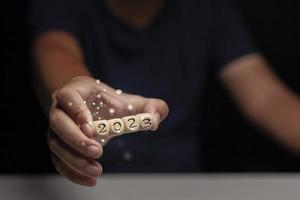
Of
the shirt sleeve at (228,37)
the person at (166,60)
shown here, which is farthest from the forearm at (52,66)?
the shirt sleeve at (228,37)

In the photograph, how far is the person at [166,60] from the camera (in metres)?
0.90

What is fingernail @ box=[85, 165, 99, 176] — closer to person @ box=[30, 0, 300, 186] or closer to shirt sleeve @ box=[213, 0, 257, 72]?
person @ box=[30, 0, 300, 186]

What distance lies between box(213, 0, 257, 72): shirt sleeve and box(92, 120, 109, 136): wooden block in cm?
41

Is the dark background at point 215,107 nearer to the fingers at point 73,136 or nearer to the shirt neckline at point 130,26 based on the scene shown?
the shirt neckline at point 130,26

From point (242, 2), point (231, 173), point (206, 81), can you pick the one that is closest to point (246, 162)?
point (231, 173)

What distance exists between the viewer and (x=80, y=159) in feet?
2.02

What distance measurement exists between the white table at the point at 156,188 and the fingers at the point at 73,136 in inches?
9.7

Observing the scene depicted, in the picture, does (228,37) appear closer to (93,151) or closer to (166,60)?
(166,60)

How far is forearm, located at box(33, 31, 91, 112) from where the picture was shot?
2.55 ft

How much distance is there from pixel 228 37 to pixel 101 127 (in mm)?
438

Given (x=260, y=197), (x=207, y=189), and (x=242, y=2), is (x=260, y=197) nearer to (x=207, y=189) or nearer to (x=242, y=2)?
(x=207, y=189)

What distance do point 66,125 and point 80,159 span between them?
4 cm

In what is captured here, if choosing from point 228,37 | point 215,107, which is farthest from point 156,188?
point 228,37

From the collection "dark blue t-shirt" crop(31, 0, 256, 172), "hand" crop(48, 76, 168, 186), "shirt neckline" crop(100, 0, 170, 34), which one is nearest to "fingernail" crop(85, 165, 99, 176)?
"hand" crop(48, 76, 168, 186)
